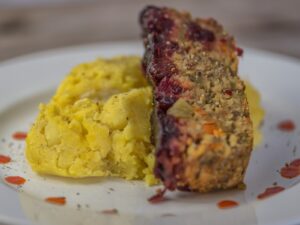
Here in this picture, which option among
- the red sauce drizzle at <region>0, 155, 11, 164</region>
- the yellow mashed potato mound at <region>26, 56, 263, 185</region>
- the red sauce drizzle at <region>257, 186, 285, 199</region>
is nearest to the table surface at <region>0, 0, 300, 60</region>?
the red sauce drizzle at <region>0, 155, 11, 164</region>

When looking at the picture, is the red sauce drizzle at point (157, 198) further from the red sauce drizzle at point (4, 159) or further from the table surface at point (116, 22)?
the table surface at point (116, 22)

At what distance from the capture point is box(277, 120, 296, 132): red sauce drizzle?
13.0ft

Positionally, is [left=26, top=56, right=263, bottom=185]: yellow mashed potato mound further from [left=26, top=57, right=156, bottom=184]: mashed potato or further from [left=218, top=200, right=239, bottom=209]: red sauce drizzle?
[left=218, top=200, right=239, bottom=209]: red sauce drizzle

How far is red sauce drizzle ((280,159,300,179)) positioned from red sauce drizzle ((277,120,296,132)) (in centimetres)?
49

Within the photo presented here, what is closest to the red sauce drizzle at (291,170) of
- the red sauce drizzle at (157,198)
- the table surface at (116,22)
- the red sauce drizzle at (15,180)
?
the red sauce drizzle at (157,198)

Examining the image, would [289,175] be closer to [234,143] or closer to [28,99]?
[234,143]

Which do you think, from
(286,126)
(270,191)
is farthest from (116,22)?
(270,191)

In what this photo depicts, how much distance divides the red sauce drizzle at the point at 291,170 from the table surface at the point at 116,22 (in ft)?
9.24

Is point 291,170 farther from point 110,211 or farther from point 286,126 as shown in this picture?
point 110,211

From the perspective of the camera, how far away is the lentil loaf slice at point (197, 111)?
286cm

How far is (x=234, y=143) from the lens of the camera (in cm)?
290

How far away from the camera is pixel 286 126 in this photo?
400 centimetres

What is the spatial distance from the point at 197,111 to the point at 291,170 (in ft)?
2.31

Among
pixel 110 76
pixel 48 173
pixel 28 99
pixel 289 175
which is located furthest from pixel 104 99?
pixel 289 175
